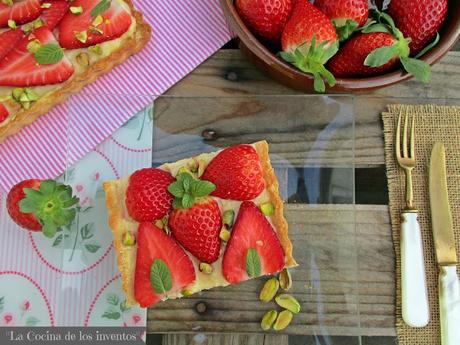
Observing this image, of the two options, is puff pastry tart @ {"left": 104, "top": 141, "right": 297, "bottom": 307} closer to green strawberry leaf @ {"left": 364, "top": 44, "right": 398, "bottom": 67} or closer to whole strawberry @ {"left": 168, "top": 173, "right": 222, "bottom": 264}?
whole strawberry @ {"left": 168, "top": 173, "right": 222, "bottom": 264}

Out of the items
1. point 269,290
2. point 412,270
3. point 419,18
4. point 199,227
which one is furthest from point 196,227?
point 419,18

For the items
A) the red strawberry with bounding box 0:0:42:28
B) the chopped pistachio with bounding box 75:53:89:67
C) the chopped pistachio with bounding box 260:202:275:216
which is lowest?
the chopped pistachio with bounding box 260:202:275:216

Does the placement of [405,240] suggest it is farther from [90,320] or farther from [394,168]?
[90,320]

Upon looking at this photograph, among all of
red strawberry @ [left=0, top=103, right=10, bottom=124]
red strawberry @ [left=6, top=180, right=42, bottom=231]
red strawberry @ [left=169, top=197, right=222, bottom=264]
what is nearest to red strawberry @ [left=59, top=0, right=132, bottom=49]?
red strawberry @ [left=0, top=103, right=10, bottom=124]

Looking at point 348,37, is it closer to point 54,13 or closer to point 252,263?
point 252,263

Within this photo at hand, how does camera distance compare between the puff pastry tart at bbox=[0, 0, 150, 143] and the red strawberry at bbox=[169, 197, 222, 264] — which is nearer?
the red strawberry at bbox=[169, 197, 222, 264]

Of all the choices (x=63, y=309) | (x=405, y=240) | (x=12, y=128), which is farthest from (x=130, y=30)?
(x=405, y=240)
